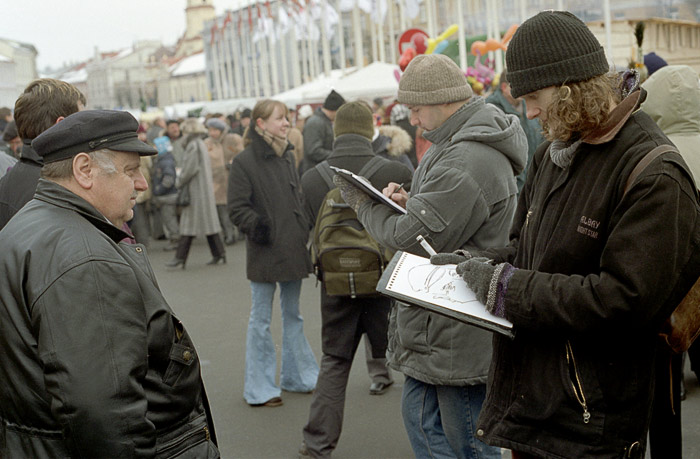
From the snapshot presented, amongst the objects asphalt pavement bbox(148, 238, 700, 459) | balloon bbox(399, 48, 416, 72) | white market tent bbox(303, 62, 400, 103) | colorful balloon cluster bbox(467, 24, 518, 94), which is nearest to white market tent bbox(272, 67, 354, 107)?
white market tent bbox(303, 62, 400, 103)

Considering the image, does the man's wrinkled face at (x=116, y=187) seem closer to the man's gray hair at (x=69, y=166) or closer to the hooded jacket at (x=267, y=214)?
the man's gray hair at (x=69, y=166)

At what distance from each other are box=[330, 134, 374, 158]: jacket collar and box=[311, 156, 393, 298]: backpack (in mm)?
296

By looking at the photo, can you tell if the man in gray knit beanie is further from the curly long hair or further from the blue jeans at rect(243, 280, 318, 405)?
the blue jeans at rect(243, 280, 318, 405)

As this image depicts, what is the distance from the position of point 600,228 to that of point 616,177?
138mm

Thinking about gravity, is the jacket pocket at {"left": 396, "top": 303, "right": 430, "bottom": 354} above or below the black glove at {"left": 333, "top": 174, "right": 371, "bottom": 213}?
below

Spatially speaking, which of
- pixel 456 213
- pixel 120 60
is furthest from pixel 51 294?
pixel 120 60

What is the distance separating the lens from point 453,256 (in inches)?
102

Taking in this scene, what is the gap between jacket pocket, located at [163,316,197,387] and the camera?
90.0 inches

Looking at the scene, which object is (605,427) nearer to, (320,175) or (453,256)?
(453,256)

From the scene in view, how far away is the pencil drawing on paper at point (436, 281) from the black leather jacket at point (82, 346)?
28.4 inches

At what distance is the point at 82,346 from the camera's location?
2.02 m

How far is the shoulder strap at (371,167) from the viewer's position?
4.46 metres

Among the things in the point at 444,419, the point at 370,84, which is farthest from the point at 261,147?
the point at 370,84

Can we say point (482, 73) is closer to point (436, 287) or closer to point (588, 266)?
point (436, 287)
